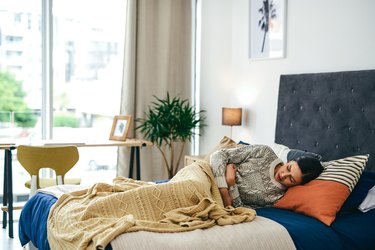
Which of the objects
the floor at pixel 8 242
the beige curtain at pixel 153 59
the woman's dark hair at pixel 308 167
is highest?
the beige curtain at pixel 153 59

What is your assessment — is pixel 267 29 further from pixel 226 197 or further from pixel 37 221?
pixel 37 221

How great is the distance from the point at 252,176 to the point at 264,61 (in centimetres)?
189

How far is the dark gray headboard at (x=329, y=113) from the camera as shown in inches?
152

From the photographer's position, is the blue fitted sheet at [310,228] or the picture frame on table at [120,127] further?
the picture frame on table at [120,127]

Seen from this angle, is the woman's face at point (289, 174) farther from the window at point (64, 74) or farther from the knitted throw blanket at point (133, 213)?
the window at point (64, 74)

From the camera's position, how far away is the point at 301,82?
4.49m

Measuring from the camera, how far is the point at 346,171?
11.4 feet

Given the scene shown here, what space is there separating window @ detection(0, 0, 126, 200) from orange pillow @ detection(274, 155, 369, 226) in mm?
2643

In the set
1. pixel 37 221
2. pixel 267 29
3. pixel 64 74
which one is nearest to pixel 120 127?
pixel 64 74

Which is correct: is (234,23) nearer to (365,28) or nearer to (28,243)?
(365,28)

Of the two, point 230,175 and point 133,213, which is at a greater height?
point 230,175

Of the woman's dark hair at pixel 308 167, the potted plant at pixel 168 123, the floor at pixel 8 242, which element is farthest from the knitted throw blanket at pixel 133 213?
the potted plant at pixel 168 123

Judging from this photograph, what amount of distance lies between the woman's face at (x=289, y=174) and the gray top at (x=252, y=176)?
0.05 metres

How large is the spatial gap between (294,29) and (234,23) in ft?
3.58
